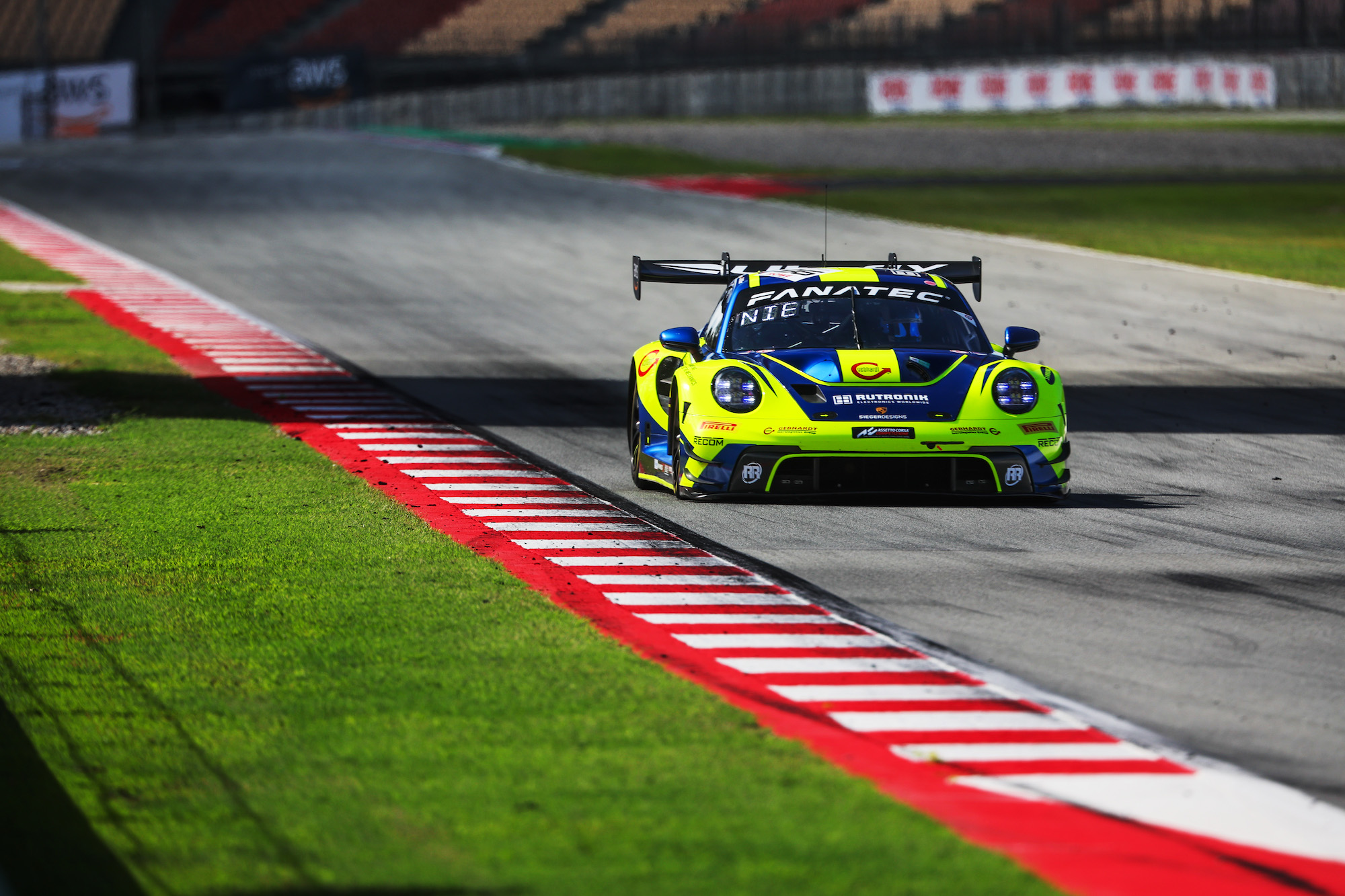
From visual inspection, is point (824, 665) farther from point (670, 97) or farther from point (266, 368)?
point (670, 97)

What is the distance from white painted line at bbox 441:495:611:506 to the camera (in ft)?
31.9

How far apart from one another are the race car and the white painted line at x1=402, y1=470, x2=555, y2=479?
0.73 meters

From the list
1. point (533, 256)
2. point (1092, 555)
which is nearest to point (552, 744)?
point (1092, 555)

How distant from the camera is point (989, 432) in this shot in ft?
30.8

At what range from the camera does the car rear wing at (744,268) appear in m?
10.9

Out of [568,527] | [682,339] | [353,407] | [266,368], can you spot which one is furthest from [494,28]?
[568,527]

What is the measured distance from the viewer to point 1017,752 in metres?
5.25

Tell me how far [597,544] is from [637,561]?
→ 20.0 inches

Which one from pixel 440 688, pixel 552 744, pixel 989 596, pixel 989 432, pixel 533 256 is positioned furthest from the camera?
pixel 533 256

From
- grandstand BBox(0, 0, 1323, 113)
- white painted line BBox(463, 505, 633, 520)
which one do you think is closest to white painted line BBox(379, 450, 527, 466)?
white painted line BBox(463, 505, 633, 520)

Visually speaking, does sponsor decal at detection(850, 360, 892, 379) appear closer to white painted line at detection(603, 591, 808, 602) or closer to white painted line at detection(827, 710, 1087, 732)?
white painted line at detection(603, 591, 808, 602)

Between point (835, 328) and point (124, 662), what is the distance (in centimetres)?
525

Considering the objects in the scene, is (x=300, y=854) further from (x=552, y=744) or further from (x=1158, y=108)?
(x=1158, y=108)

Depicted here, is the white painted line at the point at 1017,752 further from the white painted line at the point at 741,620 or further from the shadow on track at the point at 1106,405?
the shadow on track at the point at 1106,405
